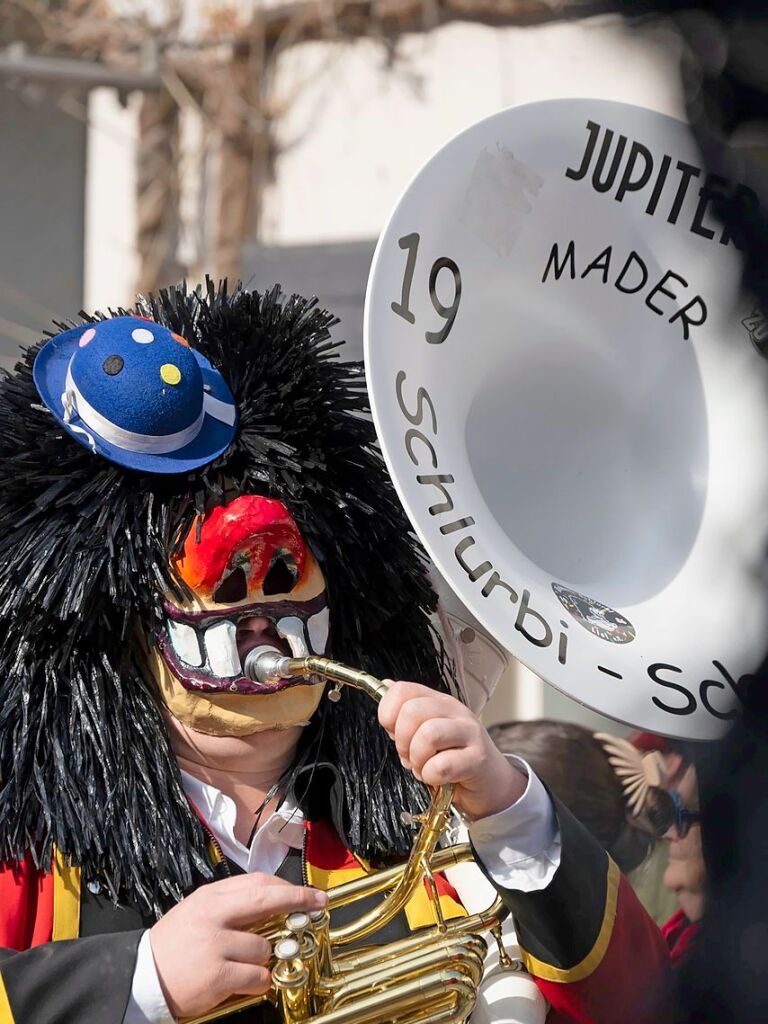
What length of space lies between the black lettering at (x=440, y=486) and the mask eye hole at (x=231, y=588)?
25 centimetres

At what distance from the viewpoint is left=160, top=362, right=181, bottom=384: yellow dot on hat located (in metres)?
1.67

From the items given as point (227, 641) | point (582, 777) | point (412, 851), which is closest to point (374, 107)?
point (582, 777)

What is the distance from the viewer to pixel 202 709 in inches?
66.4

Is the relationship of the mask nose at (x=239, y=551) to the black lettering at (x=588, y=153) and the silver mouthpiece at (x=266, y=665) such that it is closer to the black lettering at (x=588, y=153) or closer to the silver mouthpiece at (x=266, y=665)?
the silver mouthpiece at (x=266, y=665)

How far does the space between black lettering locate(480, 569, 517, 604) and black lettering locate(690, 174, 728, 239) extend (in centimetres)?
39

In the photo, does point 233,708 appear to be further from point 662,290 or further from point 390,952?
point 662,290

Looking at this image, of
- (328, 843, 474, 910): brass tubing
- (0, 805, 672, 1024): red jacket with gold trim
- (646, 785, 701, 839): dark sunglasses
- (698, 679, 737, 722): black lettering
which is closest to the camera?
(698, 679, 737, 722): black lettering

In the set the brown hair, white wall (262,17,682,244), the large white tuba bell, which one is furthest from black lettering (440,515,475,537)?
white wall (262,17,682,244)

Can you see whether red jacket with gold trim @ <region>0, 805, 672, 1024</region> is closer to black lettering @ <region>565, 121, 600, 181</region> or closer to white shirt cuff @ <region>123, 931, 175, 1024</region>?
white shirt cuff @ <region>123, 931, 175, 1024</region>

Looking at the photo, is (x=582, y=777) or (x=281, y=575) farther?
(x=582, y=777)

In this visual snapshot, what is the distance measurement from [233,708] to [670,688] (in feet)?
1.53

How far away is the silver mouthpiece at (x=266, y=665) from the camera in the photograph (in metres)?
1.65

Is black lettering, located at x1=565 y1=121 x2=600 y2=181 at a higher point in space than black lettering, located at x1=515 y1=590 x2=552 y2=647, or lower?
higher

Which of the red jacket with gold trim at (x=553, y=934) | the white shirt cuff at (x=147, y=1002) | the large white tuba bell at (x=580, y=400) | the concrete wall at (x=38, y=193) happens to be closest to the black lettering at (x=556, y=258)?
the large white tuba bell at (x=580, y=400)
